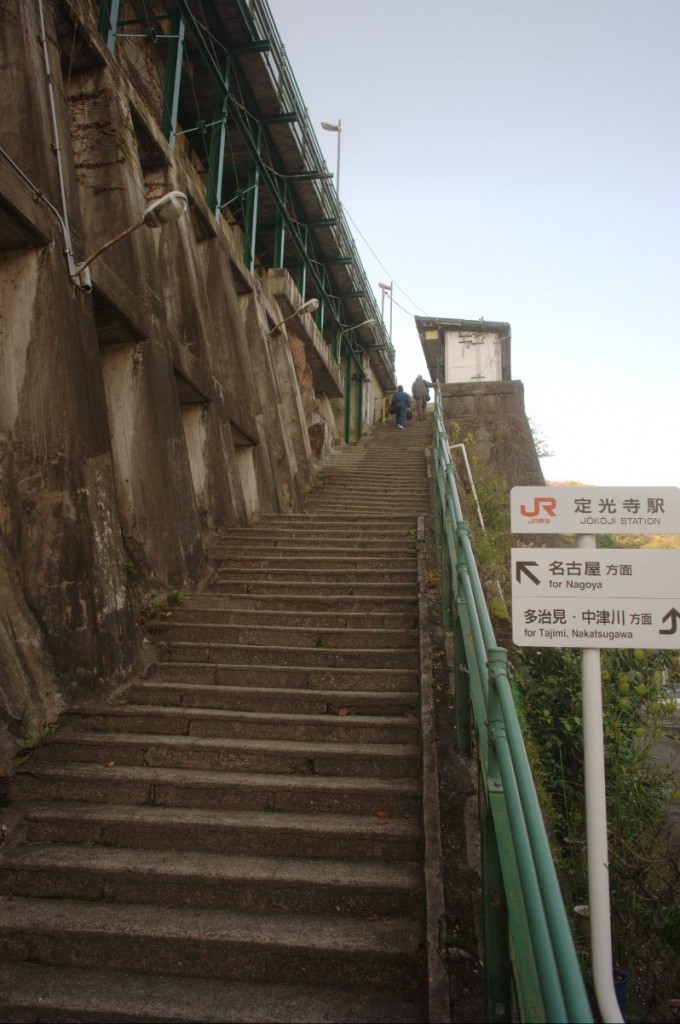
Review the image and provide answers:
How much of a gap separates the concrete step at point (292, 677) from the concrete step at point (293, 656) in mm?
52

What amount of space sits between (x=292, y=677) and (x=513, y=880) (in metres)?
2.94

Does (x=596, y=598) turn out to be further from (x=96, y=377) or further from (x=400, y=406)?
(x=400, y=406)

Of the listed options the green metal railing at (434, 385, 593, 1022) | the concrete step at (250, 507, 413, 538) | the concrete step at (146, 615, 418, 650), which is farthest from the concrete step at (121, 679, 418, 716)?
the concrete step at (250, 507, 413, 538)

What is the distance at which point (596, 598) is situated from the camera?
2682 millimetres

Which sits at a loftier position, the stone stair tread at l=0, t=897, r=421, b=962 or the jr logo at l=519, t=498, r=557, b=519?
the jr logo at l=519, t=498, r=557, b=519

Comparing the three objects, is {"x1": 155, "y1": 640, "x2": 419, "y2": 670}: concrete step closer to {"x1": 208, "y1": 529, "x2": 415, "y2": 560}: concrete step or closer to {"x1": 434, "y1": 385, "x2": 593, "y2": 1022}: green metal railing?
{"x1": 434, "y1": 385, "x2": 593, "y2": 1022}: green metal railing

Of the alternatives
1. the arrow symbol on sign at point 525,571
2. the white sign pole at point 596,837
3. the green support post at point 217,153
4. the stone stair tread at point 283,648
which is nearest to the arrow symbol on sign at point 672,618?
the white sign pole at point 596,837

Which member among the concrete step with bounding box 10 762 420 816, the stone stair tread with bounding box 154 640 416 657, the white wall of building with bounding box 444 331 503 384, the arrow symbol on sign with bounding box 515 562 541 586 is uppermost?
the white wall of building with bounding box 444 331 503 384

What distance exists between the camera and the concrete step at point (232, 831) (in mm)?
3434

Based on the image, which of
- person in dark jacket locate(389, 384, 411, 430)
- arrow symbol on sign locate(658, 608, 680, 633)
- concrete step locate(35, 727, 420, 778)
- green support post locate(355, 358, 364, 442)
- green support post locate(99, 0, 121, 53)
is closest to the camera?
arrow symbol on sign locate(658, 608, 680, 633)

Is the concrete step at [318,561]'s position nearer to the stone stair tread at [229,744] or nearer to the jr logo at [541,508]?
the stone stair tread at [229,744]

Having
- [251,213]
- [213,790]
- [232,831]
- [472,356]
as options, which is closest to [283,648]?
[213,790]

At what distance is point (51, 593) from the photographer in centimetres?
463

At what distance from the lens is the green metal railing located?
169cm
